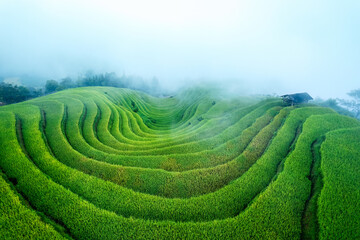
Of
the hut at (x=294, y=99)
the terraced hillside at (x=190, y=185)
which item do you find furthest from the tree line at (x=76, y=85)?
the hut at (x=294, y=99)

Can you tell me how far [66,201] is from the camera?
660 centimetres

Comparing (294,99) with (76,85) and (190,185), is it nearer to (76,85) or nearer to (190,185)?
(190,185)

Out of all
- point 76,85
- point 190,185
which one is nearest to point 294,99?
point 190,185

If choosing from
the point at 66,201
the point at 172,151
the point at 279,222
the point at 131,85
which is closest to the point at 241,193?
the point at 279,222

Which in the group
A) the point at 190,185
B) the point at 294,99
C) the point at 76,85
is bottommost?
the point at 190,185

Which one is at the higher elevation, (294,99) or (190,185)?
(294,99)

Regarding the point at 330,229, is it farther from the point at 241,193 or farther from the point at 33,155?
the point at 33,155

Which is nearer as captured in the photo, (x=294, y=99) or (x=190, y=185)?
(x=190, y=185)

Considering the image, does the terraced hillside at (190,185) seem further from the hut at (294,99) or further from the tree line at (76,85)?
the tree line at (76,85)

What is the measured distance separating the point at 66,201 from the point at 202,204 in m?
5.60

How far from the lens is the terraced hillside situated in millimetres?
5629

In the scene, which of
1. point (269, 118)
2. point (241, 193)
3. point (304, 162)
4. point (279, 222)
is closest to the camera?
point (279, 222)

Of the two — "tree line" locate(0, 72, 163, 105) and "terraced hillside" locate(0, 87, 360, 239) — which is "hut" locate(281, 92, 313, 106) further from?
"tree line" locate(0, 72, 163, 105)

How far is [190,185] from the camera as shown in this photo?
27.1ft
